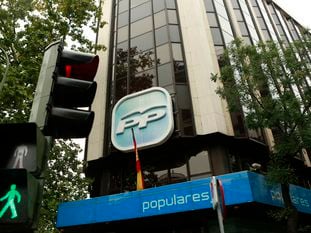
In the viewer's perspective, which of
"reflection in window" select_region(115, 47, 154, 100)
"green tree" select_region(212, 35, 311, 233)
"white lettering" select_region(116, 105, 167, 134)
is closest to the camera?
Answer: "green tree" select_region(212, 35, 311, 233)

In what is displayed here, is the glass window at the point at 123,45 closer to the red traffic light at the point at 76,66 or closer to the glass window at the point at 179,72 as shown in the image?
the glass window at the point at 179,72

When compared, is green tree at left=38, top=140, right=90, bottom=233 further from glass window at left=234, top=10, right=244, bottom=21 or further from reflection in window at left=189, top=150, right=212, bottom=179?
glass window at left=234, top=10, right=244, bottom=21

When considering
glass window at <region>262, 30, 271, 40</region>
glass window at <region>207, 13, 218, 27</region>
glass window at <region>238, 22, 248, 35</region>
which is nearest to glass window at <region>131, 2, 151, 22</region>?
glass window at <region>207, 13, 218, 27</region>

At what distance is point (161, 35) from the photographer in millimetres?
19031

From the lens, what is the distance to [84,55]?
3113 millimetres

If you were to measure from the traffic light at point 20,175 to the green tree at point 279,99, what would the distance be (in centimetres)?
1077

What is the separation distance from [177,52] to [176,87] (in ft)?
7.96

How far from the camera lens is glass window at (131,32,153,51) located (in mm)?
19264

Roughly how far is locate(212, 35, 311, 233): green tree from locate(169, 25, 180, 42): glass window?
5.53 metres

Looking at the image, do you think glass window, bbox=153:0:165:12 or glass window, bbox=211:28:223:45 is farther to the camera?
glass window, bbox=153:0:165:12

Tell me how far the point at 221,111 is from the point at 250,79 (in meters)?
3.21

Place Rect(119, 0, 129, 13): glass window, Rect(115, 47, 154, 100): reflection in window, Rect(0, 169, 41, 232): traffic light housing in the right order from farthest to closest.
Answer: Rect(119, 0, 129, 13): glass window
Rect(115, 47, 154, 100): reflection in window
Rect(0, 169, 41, 232): traffic light housing

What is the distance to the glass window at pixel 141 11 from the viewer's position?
20.9 metres

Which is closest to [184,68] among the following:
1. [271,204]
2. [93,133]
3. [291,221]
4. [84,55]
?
[93,133]
